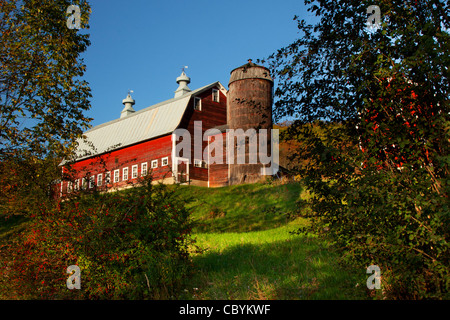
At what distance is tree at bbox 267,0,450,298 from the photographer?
461 centimetres

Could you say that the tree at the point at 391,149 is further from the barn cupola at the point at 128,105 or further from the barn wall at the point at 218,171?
the barn cupola at the point at 128,105

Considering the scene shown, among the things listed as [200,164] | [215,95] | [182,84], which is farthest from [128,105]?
[200,164]

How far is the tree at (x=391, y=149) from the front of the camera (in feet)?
15.1

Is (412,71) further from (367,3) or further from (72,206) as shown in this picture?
(72,206)

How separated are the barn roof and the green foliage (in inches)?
849

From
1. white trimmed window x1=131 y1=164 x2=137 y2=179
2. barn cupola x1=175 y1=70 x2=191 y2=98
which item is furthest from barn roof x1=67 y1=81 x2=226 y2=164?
barn cupola x1=175 y1=70 x2=191 y2=98

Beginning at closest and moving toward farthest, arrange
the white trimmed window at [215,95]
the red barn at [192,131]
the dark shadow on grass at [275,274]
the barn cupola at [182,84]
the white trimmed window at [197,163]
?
the dark shadow on grass at [275,274], the red barn at [192,131], the white trimmed window at [197,163], the white trimmed window at [215,95], the barn cupola at [182,84]

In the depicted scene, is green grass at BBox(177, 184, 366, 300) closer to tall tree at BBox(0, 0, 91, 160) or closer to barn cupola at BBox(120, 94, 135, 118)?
tall tree at BBox(0, 0, 91, 160)

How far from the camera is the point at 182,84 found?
42.8m

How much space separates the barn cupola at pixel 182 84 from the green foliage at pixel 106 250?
1378 inches

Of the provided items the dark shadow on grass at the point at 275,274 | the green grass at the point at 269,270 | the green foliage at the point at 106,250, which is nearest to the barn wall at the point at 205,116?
the green grass at the point at 269,270

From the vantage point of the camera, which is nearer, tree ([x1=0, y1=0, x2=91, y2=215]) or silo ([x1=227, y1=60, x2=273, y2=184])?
tree ([x1=0, y1=0, x2=91, y2=215])
